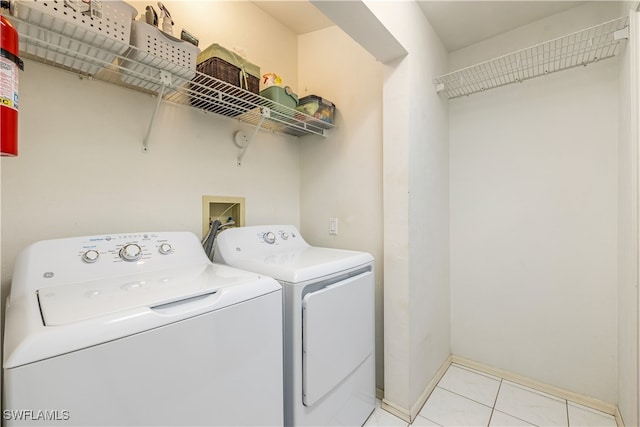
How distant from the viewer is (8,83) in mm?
661

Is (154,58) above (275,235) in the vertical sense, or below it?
above

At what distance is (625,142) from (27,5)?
2.46 metres

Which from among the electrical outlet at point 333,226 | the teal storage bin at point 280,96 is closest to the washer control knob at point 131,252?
the teal storage bin at point 280,96

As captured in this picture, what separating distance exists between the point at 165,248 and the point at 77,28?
2.75ft

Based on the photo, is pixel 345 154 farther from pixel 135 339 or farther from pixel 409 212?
pixel 135 339

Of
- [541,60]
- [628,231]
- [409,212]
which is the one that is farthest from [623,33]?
[409,212]

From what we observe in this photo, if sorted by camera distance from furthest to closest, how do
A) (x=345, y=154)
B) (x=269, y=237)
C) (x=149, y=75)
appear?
1. (x=345, y=154)
2. (x=269, y=237)
3. (x=149, y=75)

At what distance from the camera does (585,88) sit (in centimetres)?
166

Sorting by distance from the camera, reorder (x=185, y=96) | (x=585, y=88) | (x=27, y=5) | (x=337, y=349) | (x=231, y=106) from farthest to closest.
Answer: (x=585, y=88) → (x=231, y=106) → (x=185, y=96) → (x=337, y=349) → (x=27, y=5)

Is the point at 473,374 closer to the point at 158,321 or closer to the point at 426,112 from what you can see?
the point at 426,112

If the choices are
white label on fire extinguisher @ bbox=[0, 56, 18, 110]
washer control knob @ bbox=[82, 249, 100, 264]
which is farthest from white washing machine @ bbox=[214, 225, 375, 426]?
white label on fire extinguisher @ bbox=[0, 56, 18, 110]

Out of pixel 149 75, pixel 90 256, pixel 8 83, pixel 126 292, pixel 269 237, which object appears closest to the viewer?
pixel 8 83

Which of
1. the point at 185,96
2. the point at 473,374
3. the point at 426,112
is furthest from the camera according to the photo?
the point at 473,374

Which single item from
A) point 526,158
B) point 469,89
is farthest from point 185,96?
point 526,158
